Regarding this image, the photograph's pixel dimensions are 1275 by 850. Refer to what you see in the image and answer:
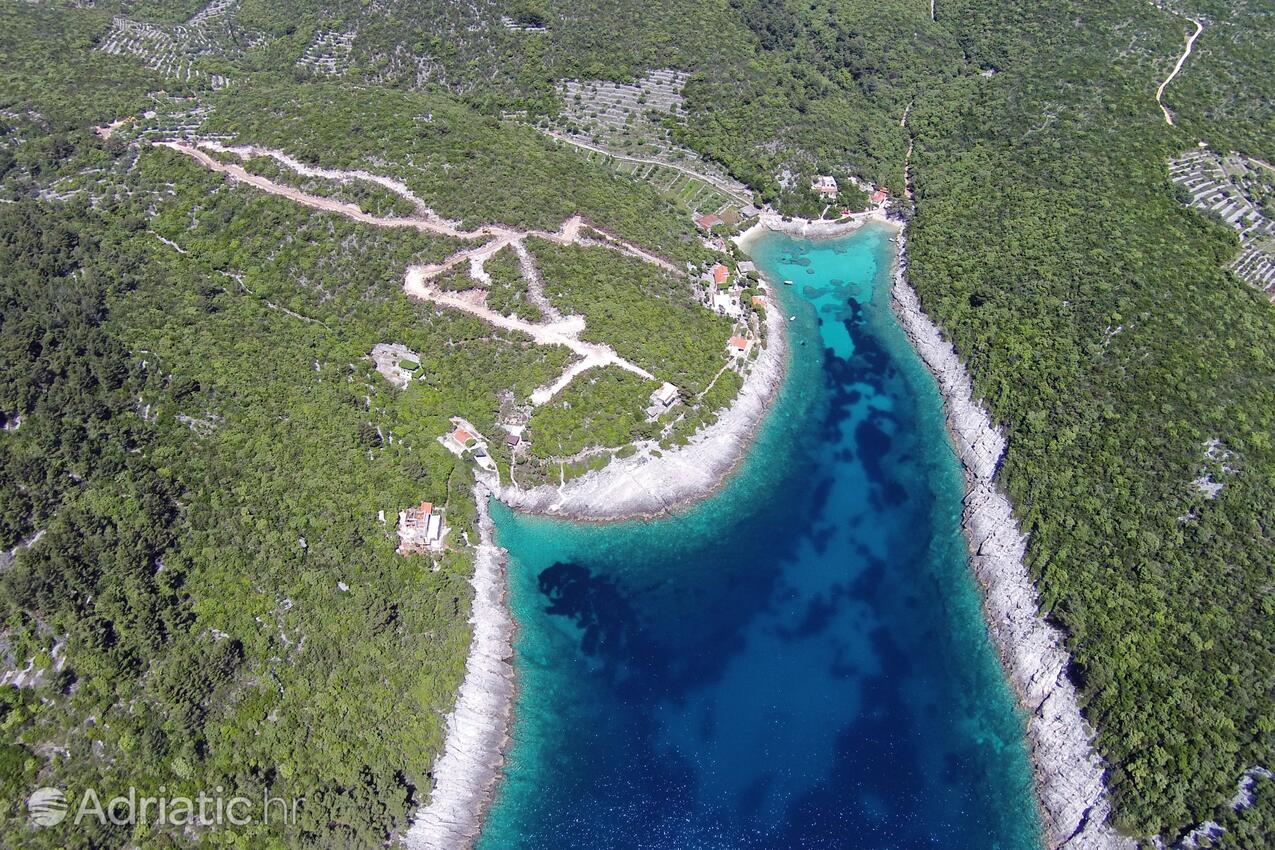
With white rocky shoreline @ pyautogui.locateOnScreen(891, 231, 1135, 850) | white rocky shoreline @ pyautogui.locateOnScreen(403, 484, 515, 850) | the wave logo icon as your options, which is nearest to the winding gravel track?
white rocky shoreline @ pyautogui.locateOnScreen(403, 484, 515, 850)

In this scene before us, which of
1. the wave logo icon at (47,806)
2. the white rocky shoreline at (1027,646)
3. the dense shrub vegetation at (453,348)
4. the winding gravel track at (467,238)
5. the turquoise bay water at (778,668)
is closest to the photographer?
the wave logo icon at (47,806)

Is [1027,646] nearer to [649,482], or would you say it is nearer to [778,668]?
[778,668]

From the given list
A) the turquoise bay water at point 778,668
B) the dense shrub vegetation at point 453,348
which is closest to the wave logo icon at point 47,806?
the dense shrub vegetation at point 453,348

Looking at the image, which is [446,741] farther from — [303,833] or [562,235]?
[562,235]

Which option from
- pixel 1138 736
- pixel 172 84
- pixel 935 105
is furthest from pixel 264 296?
pixel 935 105

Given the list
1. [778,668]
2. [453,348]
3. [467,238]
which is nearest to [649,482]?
[778,668]

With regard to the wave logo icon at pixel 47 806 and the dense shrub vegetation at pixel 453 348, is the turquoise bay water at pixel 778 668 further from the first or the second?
the wave logo icon at pixel 47 806
